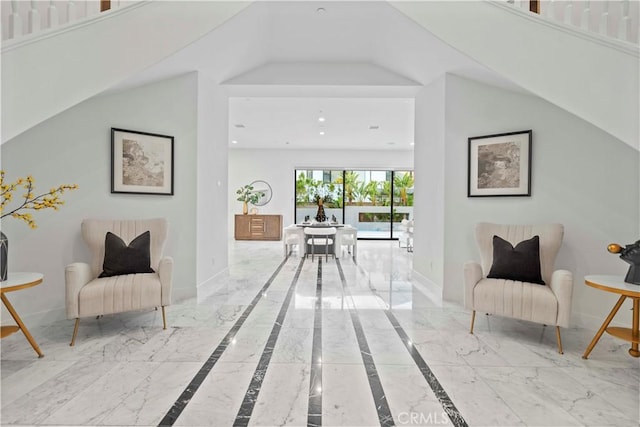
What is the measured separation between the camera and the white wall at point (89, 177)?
9.82 feet

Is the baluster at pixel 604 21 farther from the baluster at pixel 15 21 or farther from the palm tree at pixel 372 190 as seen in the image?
the palm tree at pixel 372 190

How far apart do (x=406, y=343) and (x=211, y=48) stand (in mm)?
3647

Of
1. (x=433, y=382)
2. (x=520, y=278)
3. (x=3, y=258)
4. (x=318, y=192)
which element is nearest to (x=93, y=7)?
(x=3, y=258)

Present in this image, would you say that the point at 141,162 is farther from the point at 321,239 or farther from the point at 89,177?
the point at 321,239

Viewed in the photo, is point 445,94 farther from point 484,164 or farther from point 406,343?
point 406,343

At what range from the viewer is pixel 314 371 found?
7.17 ft

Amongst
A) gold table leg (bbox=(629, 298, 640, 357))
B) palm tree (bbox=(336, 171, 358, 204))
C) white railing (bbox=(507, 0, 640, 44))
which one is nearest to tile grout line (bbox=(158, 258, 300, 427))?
gold table leg (bbox=(629, 298, 640, 357))

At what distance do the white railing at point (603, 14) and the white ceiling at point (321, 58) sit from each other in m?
0.76

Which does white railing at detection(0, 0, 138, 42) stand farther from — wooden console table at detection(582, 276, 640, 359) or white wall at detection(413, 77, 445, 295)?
wooden console table at detection(582, 276, 640, 359)

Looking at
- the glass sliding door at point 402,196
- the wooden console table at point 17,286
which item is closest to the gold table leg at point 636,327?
the wooden console table at point 17,286

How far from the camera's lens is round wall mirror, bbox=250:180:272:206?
10.1 meters

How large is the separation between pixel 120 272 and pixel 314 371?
1.99 meters

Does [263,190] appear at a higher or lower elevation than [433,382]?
higher

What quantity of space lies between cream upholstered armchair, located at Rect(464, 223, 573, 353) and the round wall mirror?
769 centimetres
